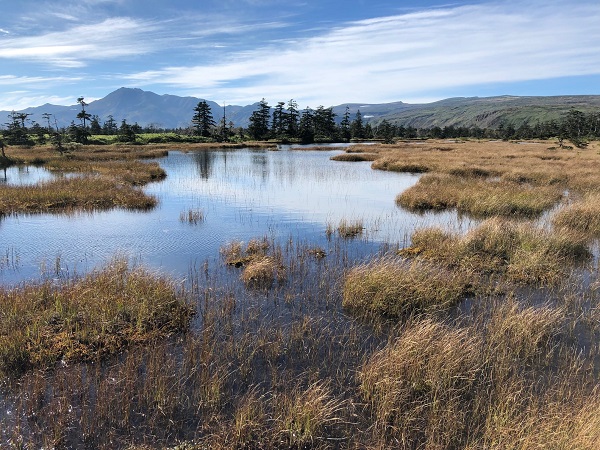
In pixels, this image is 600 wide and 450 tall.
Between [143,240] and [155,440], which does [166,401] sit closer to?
[155,440]

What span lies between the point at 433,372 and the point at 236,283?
21.9ft

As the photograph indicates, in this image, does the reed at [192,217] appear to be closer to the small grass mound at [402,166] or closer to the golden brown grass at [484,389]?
the golden brown grass at [484,389]

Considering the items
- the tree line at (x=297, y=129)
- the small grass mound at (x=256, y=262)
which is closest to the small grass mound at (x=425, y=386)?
the small grass mound at (x=256, y=262)

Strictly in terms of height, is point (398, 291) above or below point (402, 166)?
below

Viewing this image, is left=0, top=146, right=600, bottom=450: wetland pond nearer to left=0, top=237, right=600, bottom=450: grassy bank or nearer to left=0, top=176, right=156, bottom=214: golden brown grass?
left=0, top=237, right=600, bottom=450: grassy bank

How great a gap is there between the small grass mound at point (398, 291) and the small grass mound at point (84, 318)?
4.51 m

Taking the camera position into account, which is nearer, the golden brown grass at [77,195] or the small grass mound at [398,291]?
the small grass mound at [398,291]

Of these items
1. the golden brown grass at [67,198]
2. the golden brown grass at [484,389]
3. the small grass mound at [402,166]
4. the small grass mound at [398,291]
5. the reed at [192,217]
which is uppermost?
the small grass mound at [402,166]

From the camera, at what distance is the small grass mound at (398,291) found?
10.5 meters

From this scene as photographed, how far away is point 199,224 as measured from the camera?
65.6 ft

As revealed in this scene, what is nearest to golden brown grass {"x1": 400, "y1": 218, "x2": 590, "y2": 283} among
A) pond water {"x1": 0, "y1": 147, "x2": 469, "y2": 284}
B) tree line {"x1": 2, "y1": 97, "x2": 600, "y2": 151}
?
pond water {"x1": 0, "y1": 147, "x2": 469, "y2": 284}

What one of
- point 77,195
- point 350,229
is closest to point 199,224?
point 350,229

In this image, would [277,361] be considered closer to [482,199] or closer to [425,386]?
[425,386]

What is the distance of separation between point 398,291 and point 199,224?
12.3 metres
